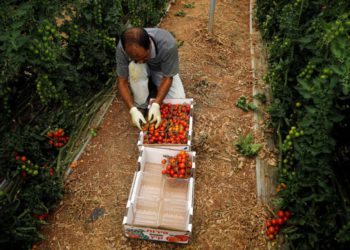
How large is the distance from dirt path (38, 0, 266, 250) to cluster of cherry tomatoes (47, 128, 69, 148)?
29cm

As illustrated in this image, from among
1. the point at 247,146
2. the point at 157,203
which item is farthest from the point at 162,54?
the point at 157,203

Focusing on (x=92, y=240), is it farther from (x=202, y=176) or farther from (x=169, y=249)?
(x=202, y=176)

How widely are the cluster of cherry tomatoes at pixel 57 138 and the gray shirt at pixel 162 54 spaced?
99 centimetres

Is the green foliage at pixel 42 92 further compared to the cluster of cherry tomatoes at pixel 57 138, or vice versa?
the cluster of cherry tomatoes at pixel 57 138

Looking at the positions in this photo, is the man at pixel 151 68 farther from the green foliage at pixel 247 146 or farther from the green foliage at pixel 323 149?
the green foliage at pixel 323 149

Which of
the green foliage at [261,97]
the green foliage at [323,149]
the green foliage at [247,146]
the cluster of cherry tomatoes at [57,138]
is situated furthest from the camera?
the green foliage at [261,97]

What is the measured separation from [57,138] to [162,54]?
5.11ft

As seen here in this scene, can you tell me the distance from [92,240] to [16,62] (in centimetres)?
190

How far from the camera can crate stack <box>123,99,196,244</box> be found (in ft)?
9.06

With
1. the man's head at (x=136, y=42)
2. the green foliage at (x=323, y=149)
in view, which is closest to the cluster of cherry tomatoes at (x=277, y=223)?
the green foliage at (x=323, y=149)

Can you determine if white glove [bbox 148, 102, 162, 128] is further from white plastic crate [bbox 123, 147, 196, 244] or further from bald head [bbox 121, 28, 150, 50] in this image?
bald head [bbox 121, 28, 150, 50]

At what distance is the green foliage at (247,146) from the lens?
3499mm

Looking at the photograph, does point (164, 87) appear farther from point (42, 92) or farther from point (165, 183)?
point (42, 92)

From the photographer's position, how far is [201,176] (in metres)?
3.39
